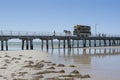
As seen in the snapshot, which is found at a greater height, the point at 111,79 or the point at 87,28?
the point at 87,28

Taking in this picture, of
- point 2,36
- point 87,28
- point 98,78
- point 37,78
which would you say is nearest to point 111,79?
point 98,78

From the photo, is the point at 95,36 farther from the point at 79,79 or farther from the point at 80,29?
the point at 79,79

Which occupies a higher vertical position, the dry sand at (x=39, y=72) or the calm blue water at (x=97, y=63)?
the dry sand at (x=39, y=72)

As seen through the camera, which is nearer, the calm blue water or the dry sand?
the dry sand

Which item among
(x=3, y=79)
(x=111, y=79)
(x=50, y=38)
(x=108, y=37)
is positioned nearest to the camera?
(x=3, y=79)

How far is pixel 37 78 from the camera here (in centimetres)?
1661

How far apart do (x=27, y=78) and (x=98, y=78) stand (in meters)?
4.39

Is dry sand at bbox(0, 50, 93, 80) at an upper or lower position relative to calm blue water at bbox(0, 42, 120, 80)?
upper

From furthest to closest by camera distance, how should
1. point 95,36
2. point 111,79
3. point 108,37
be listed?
point 108,37, point 95,36, point 111,79

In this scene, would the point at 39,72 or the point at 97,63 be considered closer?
the point at 39,72

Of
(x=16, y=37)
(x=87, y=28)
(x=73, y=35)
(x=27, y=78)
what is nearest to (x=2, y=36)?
(x=16, y=37)

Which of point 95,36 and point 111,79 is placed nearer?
point 111,79

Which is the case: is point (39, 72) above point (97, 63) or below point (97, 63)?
above

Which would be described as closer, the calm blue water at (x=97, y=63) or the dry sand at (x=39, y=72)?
the dry sand at (x=39, y=72)
